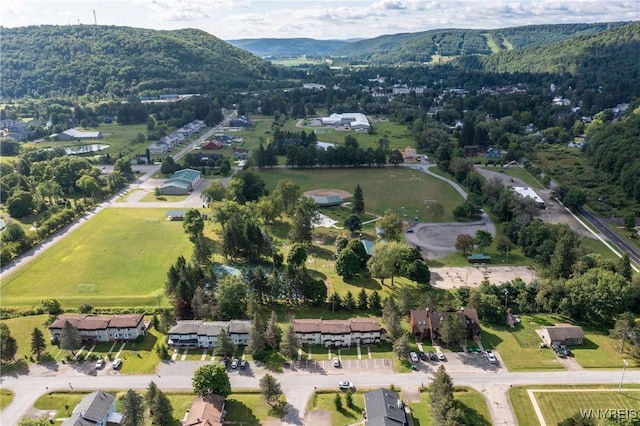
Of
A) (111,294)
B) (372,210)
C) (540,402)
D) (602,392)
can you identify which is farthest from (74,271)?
(602,392)

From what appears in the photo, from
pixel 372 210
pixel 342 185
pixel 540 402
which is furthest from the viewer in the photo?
pixel 342 185

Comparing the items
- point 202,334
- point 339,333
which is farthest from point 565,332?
point 202,334

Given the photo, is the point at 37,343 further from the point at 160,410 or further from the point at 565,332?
the point at 565,332

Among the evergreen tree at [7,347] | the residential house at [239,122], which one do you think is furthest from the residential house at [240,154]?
the evergreen tree at [7,347]

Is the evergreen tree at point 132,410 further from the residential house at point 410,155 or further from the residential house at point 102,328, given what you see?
the residential house at point 410,155

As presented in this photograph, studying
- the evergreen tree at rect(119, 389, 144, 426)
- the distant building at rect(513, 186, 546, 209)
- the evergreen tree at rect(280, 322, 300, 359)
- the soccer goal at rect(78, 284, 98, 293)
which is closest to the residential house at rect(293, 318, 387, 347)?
the evergreen tree at rect(280, 322, 300, 359)

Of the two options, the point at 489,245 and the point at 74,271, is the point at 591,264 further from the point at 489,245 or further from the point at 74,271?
the point at 74,271
